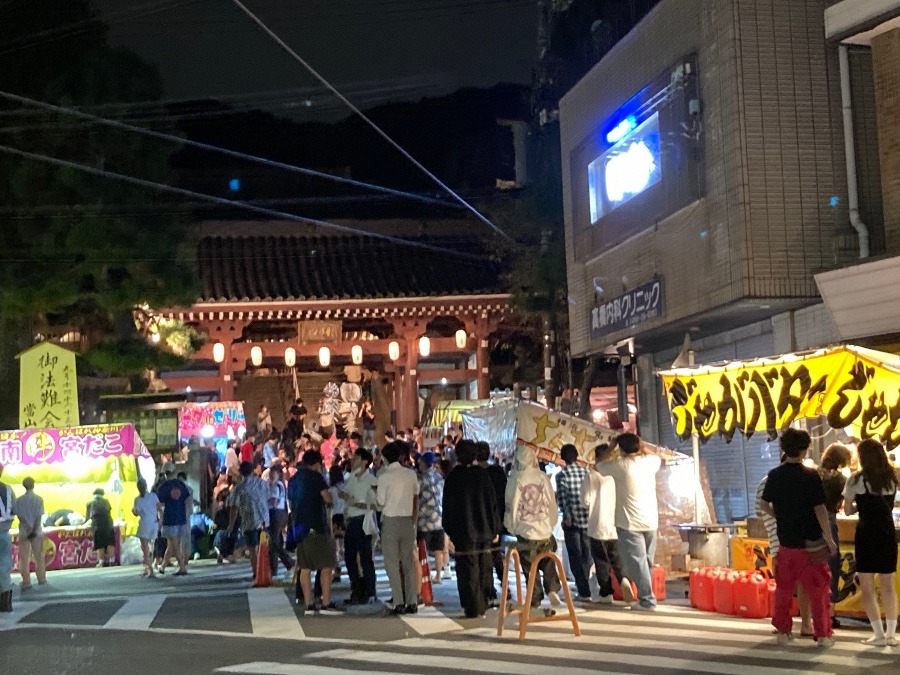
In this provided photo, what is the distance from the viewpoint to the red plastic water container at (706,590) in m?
12.3

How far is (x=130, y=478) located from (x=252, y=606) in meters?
10.2

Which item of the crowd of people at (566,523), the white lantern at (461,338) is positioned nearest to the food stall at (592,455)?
the crowd of people at (566,523)

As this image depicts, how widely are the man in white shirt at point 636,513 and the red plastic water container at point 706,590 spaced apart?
483mm

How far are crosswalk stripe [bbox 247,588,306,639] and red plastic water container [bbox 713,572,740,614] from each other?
4.21m

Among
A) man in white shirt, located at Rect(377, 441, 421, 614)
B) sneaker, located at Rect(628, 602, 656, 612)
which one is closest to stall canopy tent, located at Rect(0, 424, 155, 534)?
man in white shirt, located at Rect(377, 441, 421, 614)

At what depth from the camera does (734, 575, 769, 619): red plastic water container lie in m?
11.7

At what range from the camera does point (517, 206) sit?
29.0m

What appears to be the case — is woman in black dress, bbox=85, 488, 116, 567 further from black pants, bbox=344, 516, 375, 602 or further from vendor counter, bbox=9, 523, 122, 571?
black pants, bbox=344, 516, 375, 602

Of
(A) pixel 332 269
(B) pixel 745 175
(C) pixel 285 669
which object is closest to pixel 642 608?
(C) pixel 285 669

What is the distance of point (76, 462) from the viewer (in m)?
23.6

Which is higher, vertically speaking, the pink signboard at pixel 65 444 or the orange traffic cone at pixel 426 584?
the pink signboard at pixel 65 444

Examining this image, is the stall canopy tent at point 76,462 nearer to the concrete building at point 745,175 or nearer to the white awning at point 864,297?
the concrete building at point 745,175

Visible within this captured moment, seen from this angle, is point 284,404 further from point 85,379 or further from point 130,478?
point 130,478

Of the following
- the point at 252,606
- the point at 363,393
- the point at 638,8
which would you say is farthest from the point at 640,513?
the point at 363,393
